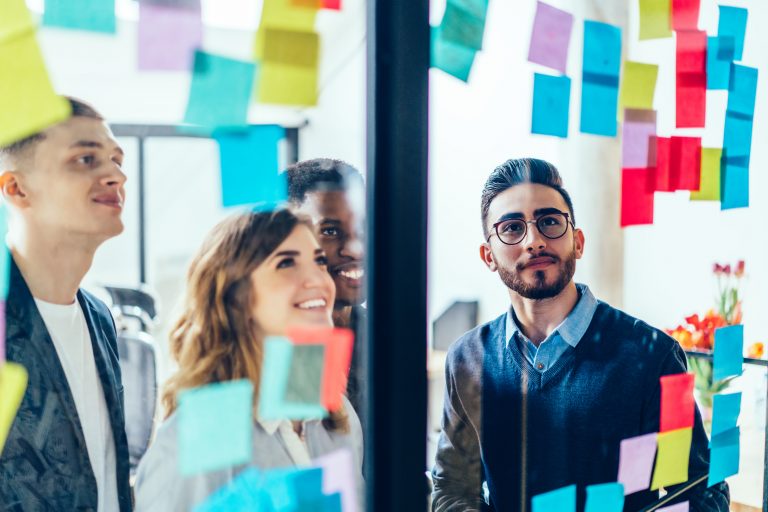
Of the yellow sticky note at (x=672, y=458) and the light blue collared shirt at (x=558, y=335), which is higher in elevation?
the light blue collared shirt at (x=558, y=335)

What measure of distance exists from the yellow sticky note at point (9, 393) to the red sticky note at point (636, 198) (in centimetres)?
133

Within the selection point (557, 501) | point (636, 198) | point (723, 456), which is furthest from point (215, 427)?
point (723, 456)

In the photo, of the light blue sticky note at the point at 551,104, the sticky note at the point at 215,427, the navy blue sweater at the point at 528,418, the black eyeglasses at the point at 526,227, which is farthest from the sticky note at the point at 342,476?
the light blue sticky note at the point at 551,104

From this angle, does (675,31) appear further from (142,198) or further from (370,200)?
(142,198)

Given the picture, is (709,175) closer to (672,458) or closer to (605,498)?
(672,458)

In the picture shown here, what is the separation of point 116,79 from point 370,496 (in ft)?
2.64

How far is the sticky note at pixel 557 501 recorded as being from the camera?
1594mm

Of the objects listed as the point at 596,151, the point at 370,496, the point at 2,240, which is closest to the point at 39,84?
the point at 2,240

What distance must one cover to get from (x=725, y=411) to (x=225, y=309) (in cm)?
148

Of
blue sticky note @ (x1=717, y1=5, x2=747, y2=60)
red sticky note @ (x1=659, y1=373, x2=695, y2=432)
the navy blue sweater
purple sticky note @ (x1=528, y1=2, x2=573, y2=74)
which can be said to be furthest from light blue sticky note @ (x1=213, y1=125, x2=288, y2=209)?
blue sticky note @ (x1=717, y1=5, x2=747, y2=60)

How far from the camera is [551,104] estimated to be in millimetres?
1591

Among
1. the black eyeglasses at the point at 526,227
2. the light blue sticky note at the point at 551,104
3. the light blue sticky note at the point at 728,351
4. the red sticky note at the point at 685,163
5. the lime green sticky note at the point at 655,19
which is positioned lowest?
the light blue sticky note at the point at 728,351

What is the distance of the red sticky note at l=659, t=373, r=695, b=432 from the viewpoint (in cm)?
177

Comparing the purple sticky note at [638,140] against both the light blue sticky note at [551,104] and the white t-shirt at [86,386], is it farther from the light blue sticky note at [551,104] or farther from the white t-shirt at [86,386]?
the white t-shirt at [86,386]
